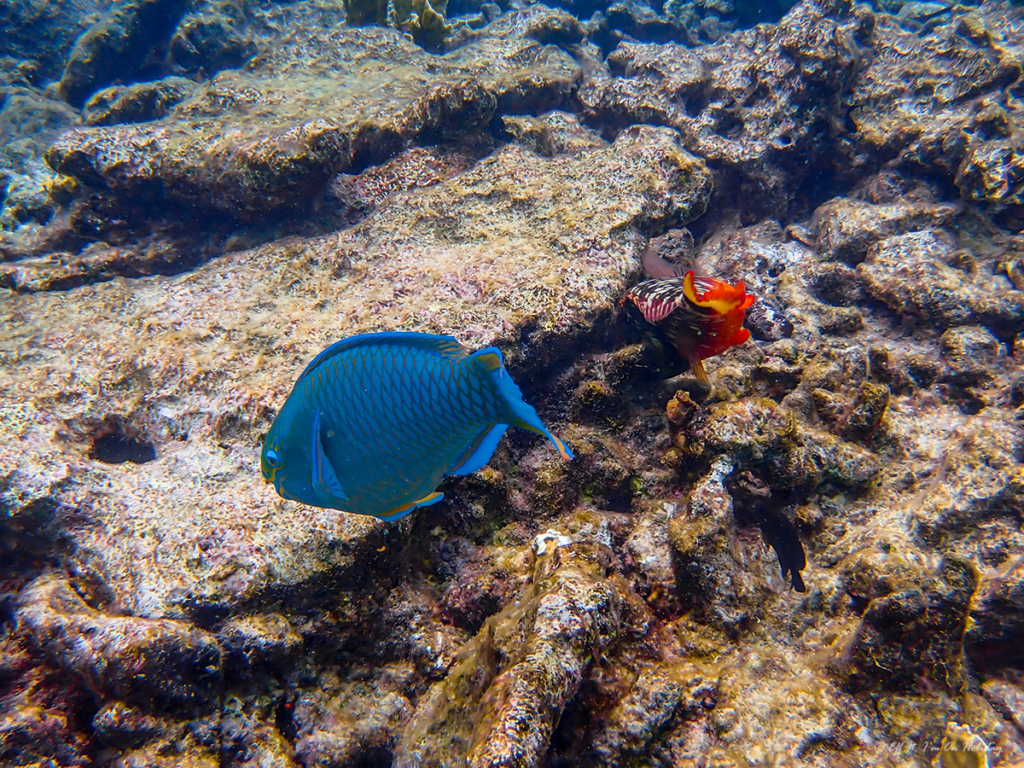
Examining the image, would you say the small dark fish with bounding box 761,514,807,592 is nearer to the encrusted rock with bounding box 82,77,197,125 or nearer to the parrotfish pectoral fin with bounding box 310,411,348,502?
the parrotfish pectoral fin with bounding box 310,411,348,502

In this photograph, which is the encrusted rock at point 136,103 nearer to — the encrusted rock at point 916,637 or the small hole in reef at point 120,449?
the small hole in reef at point 120,449

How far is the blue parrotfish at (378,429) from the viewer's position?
53.8 inches

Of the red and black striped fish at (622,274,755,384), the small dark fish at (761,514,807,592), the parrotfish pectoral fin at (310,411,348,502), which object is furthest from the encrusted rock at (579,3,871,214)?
the parrotfish pectoral fin at (310,411,348,502)

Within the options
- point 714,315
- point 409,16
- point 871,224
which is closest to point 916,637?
point 714,315

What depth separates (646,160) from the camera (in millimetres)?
4004

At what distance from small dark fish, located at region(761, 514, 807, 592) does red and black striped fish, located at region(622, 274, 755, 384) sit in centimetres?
87

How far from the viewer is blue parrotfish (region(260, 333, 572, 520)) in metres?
1.37

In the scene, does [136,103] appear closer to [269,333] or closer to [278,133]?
[278,133]

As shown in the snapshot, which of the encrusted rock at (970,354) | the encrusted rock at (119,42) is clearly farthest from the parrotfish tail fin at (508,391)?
the encrusted rock at (119,42)

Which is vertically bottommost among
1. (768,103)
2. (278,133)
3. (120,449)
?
(120,449)

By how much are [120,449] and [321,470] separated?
269cm

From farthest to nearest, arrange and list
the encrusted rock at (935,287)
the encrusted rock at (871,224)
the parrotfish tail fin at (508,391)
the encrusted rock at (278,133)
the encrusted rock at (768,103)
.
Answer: the encrusted rock at (768,103) < the encrusted rock at (871,224) < the encrusted rock at (278,133) < the encrusted rock at (935,287) < the parrotfish tail fin at (508,391)

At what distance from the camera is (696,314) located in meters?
2.48

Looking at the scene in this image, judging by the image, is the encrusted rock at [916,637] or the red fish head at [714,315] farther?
the red fish head at [714,315]
